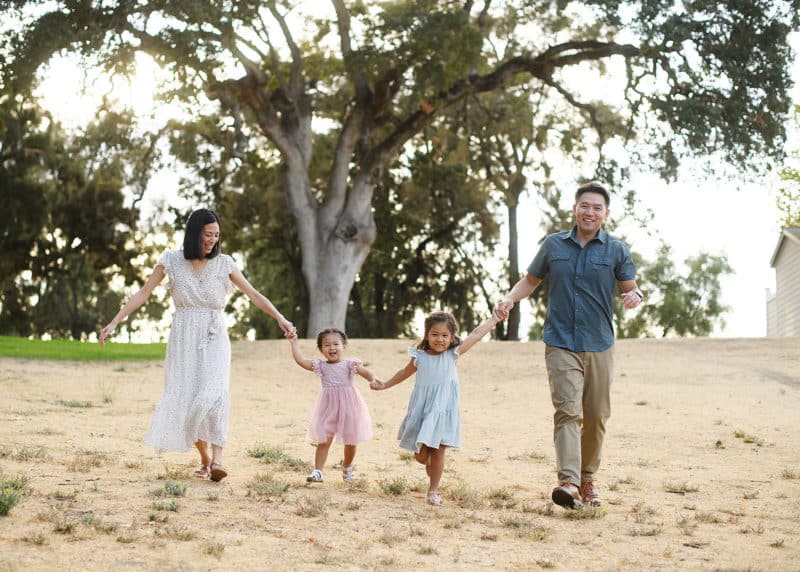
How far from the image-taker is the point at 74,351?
21.6 metres

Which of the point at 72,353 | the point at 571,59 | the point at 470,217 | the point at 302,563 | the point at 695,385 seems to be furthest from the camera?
the point at 470,217

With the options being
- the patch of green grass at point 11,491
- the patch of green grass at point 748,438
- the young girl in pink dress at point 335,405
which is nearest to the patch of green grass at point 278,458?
the young girl in pink dress at point 335,405

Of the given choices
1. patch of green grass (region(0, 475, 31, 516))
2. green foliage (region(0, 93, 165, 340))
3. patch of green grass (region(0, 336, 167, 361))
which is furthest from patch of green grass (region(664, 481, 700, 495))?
green foliage (region(0, 93, 165, 340))

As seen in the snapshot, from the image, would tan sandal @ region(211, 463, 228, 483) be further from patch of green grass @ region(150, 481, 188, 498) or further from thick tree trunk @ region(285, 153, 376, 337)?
thick tree trunk @ region(285, 153, 376, 337)

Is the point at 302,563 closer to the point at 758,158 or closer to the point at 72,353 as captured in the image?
the point at 72,353

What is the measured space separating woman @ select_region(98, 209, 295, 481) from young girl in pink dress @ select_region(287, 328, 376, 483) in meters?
0.32

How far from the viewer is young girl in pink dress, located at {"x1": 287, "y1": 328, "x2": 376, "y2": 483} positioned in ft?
25.6

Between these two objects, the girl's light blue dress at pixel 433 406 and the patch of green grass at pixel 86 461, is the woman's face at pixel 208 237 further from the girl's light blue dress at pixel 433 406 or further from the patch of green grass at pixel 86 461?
the patch of green grass at pixel 86 461

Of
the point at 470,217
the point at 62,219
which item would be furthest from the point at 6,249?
the point at 470,217

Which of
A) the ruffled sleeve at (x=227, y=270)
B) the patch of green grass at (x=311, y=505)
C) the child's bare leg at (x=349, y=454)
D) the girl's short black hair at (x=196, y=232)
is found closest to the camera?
the patch of green grass at (x=311, y=505)

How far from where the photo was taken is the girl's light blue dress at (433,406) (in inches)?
280

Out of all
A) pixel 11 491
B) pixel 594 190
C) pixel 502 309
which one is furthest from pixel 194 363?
pixel 594 190

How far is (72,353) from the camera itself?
69.4ft

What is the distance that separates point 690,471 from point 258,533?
4801 mm
